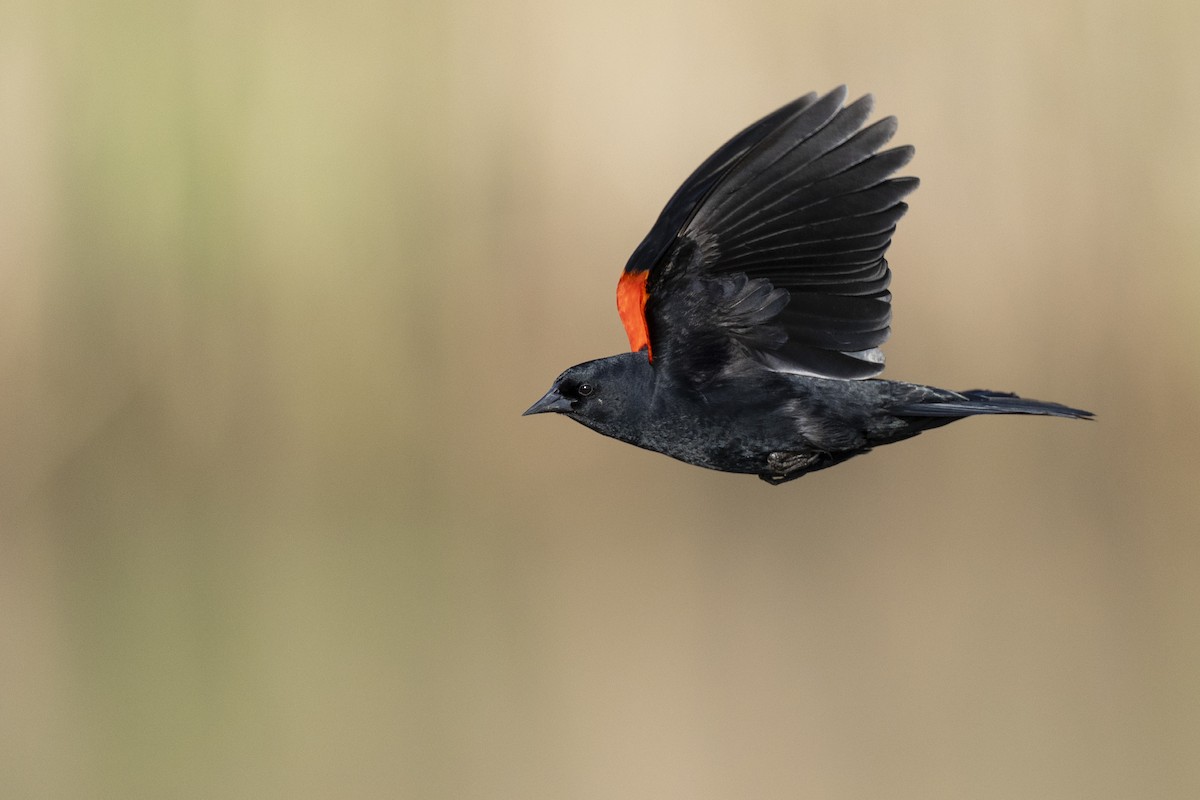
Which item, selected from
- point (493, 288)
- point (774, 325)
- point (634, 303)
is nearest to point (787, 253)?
point (774, 325)

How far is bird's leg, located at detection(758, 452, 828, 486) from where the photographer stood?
4426 millimetres

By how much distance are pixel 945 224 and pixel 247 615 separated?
456cm

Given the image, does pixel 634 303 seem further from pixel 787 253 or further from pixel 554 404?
pixel 787 253

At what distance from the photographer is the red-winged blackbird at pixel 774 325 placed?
13.4 feet

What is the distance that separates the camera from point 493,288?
32.5 ft

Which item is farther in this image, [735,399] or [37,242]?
[37,242]

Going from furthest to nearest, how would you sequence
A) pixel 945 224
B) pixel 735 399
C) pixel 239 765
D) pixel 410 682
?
1. pixel 945 224
2. pixel 410 682
3. pixel 239 765
4. pixel 735 399

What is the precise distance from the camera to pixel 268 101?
988 cm

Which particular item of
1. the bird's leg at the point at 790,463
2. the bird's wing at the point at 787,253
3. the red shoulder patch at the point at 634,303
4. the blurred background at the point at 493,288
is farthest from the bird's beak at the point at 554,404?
the blurred background at the point at 493,288

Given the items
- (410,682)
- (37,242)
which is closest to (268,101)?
(37,242)

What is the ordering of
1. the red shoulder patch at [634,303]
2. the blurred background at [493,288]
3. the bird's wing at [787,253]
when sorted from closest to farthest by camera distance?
the bird's wing at [787,253] → the red shoulder patch at [634,303] → the blurred background at [493,288]

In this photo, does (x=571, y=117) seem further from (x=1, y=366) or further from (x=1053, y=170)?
(x=1, y=366)

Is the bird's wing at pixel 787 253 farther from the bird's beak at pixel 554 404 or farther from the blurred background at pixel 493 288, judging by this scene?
the blurred background at pixel 493 288

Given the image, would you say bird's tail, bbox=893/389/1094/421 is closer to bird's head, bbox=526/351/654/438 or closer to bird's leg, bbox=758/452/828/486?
bird's leg, bbox=758/452/828/486
